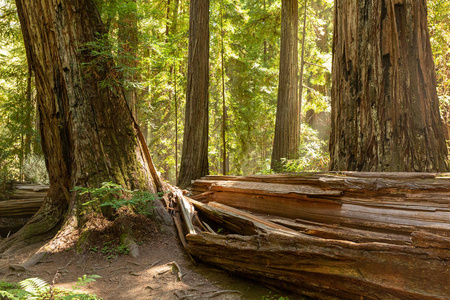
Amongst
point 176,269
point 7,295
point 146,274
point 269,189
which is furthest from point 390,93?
point 7,295

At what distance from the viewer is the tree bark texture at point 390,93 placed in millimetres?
4141

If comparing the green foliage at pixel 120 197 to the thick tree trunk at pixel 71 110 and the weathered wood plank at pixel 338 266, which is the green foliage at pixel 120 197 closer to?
the thick tree trunk at pixel 71 110

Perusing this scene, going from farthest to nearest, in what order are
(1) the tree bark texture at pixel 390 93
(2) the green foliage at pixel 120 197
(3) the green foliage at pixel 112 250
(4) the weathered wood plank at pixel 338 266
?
1. (2) the green foliage at pixel 120 197
2. (3) the green foliage at pixel 112 250
3. (1) the tree bark texture at pixel 390 93
4. (4) the weathered wood plank at pixel 338 266

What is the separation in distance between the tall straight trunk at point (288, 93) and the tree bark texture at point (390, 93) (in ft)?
19.0

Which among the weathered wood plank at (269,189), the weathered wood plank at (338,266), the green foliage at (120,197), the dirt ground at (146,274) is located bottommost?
A: the dirt ground at (146,274)

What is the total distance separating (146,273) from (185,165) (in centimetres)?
513

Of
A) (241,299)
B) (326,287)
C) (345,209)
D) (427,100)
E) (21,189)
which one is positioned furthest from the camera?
(21,189)

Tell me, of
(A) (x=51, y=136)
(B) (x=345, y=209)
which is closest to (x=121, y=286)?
(B) (x=345, y=209)

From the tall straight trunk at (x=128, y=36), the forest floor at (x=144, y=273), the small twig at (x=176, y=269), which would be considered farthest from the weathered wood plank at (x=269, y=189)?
the tall straight trunk at (x=128, y=36)

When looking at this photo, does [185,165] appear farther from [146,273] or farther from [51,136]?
[146,273]

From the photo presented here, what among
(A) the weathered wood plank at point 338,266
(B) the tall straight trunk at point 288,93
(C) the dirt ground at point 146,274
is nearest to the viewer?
(A) the weathered wood plank at point 338,266

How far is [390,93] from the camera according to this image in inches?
169

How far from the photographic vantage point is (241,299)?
3.06 meters

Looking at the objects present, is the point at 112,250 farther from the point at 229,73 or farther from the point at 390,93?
the point at 229,73
